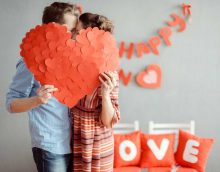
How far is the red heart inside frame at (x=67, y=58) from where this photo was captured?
1306 mm

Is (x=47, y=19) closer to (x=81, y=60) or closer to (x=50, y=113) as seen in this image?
(x=81, y=60)

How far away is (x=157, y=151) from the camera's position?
2771 mm

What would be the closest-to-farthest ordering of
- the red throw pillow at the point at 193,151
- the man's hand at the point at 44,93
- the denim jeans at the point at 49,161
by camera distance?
1. the man's hand at the point at 44,93
2. the denim jeans at the point at 49,161
3. the red throw pillow at the point at 193,151

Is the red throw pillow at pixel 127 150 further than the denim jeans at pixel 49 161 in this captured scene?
Yes

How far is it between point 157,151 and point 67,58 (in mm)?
1662

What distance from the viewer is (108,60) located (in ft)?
4.39

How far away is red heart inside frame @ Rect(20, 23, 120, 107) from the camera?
4.28ft

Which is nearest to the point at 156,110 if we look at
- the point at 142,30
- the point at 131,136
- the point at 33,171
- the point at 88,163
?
the point at 131,136

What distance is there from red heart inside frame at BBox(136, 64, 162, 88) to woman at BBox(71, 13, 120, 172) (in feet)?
5.11

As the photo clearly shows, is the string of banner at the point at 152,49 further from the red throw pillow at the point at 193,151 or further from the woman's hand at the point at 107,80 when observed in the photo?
the woman's hand at the point at 107,80

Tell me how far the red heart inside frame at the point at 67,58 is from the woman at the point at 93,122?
100 millimetres

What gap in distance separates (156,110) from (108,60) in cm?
183

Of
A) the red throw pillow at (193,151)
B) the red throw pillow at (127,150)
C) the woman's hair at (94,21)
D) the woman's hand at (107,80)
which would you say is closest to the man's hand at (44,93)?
the woman's hand at (107,80)

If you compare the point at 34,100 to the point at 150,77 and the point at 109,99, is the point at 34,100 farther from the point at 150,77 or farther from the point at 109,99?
the point at 150,77
